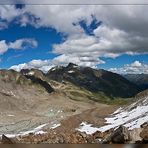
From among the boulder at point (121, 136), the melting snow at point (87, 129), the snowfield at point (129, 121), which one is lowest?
the melting snow at point (87, 129)

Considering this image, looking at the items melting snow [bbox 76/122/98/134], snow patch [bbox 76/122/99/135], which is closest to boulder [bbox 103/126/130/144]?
snow patch [bbox 76/122/99/135]

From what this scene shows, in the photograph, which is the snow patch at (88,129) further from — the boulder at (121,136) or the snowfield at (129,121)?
the boulder at (121,136)

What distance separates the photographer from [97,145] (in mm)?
7496

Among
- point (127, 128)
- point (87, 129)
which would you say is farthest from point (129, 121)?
point (127, 128)

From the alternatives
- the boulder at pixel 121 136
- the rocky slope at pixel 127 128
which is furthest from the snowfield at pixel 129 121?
the boulder at pixel 121 136

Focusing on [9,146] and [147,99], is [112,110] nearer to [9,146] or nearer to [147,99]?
[147,99]

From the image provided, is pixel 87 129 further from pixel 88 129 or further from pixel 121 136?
pixel 121 136

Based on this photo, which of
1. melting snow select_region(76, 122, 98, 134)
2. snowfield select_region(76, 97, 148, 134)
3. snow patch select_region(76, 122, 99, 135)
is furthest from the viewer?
melting snow select_region(76, 122, 98, 134)

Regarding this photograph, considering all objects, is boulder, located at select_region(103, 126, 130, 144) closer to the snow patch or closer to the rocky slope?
the rocky slope

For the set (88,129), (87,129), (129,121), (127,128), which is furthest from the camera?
(87,129)

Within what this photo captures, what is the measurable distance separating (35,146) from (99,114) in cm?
9951

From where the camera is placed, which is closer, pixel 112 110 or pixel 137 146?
pixel 137 146

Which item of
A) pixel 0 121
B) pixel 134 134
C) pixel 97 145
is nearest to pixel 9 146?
pixel 97 145

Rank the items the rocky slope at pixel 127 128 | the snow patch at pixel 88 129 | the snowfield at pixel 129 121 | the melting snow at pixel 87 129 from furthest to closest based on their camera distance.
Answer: the melting snow at pixel 87 129 → the snow patch at pixel 88 129 → the snowfield at pixel 129 121 → the rocky slope at pixel 127 128
